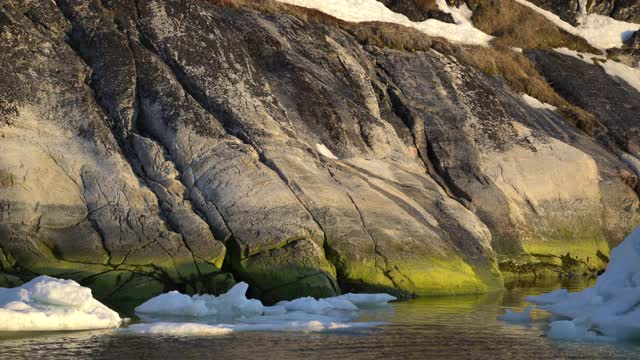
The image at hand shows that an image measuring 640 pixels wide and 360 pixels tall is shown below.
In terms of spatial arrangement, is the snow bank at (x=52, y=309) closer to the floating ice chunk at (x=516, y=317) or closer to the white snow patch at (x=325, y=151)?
the floating ice chunk at (x=516, y=317)

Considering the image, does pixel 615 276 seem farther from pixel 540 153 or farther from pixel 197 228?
pixel 540 153

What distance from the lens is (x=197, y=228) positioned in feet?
110

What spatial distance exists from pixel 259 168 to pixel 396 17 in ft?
77.6

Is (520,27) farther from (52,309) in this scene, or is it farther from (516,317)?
(52,309)

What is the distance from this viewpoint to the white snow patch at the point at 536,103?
174ft

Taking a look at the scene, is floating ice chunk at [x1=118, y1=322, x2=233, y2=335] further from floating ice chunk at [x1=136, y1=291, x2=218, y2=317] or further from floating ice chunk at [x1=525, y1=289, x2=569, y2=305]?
floating ice chunk at [x1=525, y1=289, x2=569, y2=305]

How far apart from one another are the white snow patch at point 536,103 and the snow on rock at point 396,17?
565cm

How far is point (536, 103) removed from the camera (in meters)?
53.6

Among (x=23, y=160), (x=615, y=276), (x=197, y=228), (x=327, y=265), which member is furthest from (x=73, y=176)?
(x=615, y=276)

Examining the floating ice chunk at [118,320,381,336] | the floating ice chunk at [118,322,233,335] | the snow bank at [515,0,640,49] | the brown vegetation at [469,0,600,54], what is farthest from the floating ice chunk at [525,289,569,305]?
the snow bank at [515,0,640,49]

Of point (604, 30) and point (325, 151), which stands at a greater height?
point (604, 30)

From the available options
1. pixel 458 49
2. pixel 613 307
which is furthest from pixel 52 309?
pixel 458 49

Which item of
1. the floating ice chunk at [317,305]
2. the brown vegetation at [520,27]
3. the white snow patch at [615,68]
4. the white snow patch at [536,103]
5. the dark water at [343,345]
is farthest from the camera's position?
the brown vegetation at [520,27]

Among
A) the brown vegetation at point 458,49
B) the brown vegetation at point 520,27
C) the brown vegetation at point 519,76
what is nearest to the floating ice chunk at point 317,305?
the brown vegetation at point 458,49
